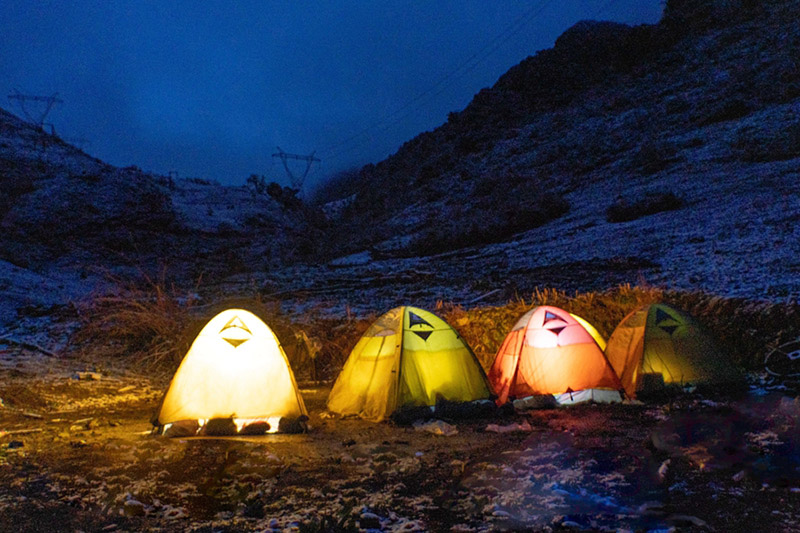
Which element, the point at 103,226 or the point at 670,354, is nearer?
the point at 670,354

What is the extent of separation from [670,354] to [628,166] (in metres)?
14.0

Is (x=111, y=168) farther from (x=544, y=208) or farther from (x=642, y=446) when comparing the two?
(x=642, y=446)

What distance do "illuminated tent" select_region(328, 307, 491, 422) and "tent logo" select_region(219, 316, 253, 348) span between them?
51.7 inches

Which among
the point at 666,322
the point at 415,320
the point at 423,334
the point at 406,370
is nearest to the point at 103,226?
the point at 415,320

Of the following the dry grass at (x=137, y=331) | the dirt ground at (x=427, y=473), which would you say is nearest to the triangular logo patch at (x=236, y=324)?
the dirt ground at (x=427, y=473)

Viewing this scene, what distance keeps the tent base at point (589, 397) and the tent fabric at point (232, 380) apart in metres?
2.82

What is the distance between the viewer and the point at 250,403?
5574 mm

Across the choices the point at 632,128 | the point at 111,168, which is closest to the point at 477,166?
the point at 632,128

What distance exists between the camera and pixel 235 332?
19.1 ft

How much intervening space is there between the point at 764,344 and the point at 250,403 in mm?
6115

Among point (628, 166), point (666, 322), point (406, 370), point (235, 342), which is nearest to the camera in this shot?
point (235, 342)

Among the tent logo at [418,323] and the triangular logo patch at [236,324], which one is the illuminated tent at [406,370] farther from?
the triangular logo patch at [236,324]

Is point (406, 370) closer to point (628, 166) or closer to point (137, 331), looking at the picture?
point (137, 331)

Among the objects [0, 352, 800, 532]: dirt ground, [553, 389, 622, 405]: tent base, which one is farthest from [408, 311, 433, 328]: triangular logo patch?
[553, 389, 622, 405]: tent base
